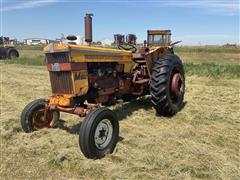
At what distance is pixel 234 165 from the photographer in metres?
4.50

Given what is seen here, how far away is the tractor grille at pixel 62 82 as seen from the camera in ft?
18.2

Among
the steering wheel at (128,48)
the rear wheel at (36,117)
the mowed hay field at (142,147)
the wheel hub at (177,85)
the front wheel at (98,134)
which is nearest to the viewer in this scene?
the mowed hay field at (142,147)

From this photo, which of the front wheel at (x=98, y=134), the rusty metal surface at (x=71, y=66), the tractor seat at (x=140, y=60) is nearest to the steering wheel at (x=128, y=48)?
the tractor seat at (x=140, y=60)

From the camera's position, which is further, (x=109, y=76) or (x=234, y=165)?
(x=109, y=76)

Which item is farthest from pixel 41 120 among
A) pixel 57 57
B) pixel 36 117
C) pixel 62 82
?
pixel 57 57

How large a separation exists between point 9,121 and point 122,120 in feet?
7.35

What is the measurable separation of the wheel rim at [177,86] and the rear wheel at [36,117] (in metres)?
2.54

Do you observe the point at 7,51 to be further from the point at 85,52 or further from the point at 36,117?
the point at 85,52

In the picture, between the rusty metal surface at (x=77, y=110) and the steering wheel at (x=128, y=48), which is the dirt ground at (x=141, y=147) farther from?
the steering wheel at (x=128, y=48)

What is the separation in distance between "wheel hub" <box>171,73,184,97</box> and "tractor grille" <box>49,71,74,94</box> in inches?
100

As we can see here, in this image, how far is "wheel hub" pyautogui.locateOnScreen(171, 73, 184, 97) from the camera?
7.22 meters

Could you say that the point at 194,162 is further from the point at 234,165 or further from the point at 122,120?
the point at 122,120

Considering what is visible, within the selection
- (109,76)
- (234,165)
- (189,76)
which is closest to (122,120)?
(109,76)

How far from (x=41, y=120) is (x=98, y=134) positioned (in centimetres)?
163
